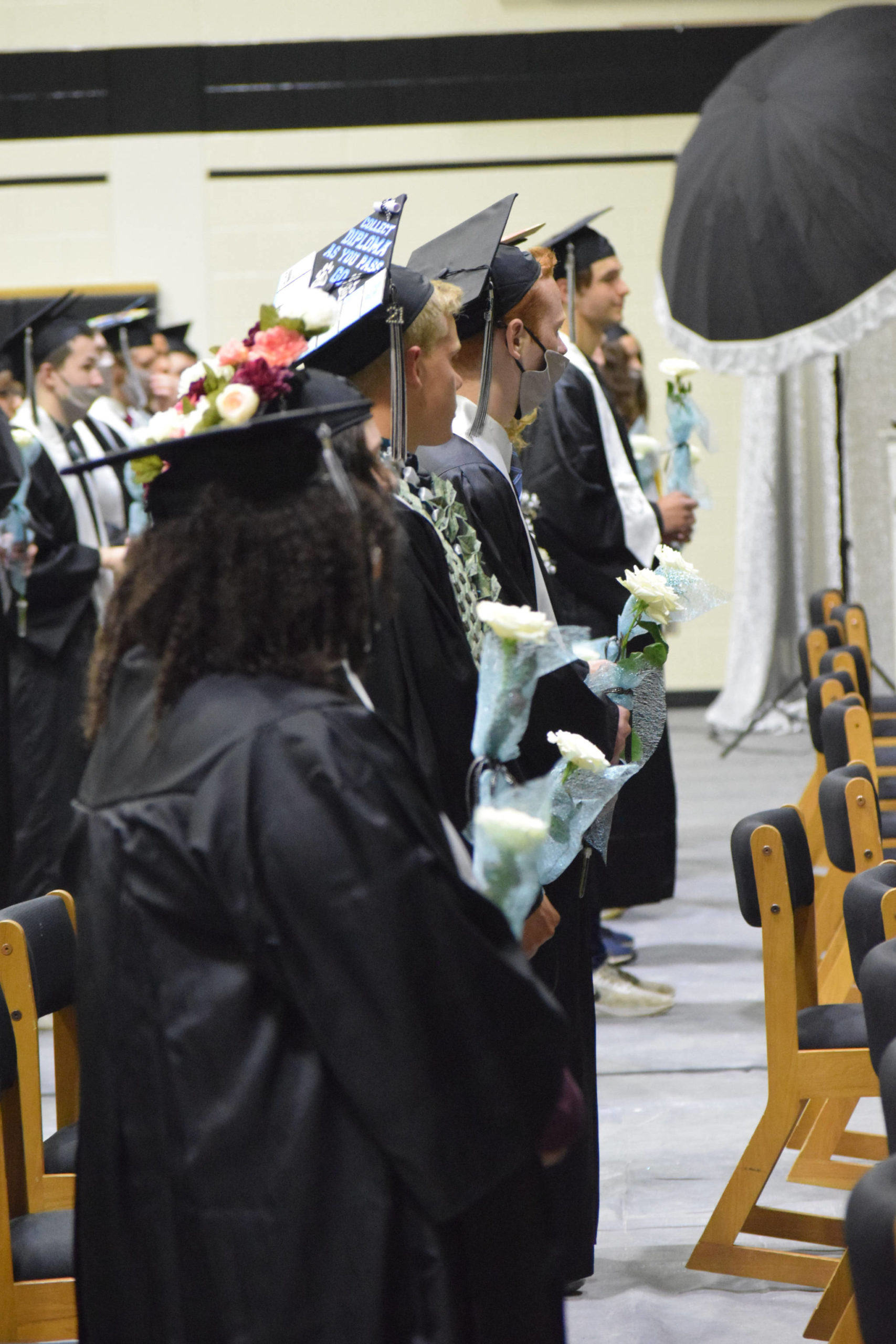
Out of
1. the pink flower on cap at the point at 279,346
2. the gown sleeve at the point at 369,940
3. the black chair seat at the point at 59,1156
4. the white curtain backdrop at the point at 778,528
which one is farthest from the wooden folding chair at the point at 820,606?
the gown sleeve at the point at 369,940

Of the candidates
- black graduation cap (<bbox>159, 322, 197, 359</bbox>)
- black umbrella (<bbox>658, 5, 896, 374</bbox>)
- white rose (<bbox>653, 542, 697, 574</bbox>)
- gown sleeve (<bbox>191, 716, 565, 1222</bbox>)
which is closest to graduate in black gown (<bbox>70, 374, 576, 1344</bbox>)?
gown sleeve (<bbox>191, 716, 565, 1222</bbox>)

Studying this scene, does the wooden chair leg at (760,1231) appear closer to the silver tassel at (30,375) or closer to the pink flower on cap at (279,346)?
the pink flower on cap at (279,346)

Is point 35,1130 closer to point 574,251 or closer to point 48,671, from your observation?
point 48,671

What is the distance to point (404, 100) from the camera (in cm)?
925

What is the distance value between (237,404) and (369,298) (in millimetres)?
608

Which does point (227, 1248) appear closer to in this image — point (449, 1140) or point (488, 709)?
point (449, 1140)

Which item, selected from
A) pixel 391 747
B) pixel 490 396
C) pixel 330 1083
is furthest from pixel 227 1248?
pixel 490 396

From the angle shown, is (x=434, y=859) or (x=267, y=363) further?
(x=267, y=363)

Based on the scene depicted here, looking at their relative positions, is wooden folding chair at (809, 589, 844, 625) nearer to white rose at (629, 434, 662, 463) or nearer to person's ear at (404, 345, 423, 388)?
white rose at (629, 434, 662, 463)

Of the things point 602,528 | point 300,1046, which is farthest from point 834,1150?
point 300,1046

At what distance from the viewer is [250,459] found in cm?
132

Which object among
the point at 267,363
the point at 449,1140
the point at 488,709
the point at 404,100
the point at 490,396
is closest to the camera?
the point at 449,1140

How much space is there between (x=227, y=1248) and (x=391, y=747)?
43 centimetres

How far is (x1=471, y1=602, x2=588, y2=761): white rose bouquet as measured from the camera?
1571mm
